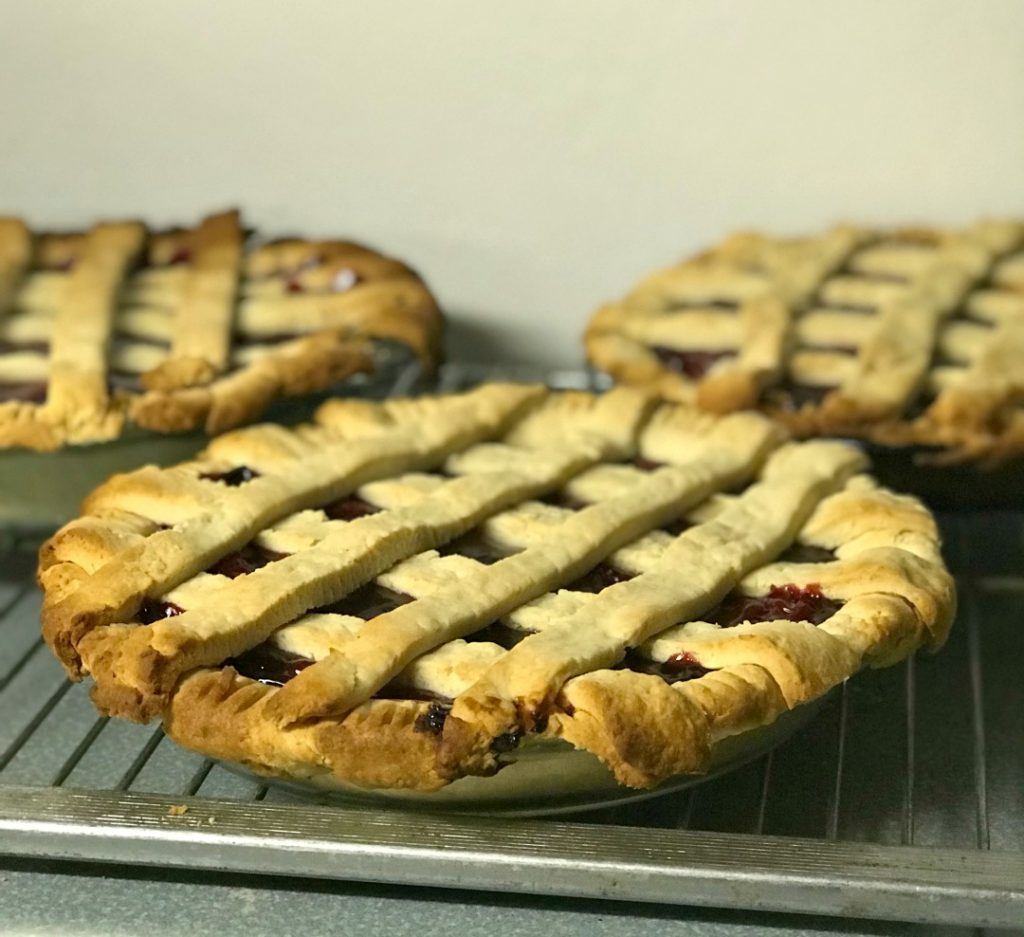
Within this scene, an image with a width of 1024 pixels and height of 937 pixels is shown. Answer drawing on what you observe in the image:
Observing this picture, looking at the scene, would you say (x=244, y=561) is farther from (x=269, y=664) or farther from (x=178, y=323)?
(x=178, y=323)

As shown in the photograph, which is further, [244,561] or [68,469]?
[68,469]

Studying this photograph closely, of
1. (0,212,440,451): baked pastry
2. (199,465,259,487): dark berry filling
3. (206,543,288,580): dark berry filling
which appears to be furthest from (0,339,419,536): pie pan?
(206,543,288,580): dark berry filling

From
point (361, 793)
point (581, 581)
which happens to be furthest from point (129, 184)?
point (361, 793)

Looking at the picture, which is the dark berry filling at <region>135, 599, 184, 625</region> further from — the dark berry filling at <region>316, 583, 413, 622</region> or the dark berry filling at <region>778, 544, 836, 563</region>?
the dark berry filling at <region>778, 544, 836, 563</region>

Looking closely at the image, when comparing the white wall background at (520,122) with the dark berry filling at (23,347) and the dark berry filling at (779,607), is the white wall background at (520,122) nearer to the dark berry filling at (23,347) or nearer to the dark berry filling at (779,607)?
the dark berry filling at (23,347)

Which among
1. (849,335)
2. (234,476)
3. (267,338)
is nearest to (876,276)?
(849,335)

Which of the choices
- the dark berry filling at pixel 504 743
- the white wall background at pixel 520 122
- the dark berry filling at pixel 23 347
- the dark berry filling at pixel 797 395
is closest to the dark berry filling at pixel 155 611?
the dark berry filling at pixel 504 743
